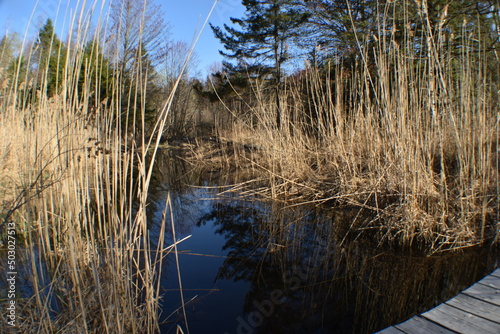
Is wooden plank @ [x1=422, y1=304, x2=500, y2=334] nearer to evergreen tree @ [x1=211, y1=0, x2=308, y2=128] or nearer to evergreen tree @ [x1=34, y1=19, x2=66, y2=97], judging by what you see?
evergreen tree @ [x1=34, y1=19, x2=66, y2=97]

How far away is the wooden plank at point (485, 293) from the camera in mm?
1186

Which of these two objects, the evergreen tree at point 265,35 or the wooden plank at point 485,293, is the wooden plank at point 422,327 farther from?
the evergreen tree at point 265,35

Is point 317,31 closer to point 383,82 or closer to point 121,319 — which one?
point 383,82

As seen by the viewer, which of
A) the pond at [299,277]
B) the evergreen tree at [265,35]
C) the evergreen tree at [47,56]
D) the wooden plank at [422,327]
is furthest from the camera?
the evergreen tree at [265,35]

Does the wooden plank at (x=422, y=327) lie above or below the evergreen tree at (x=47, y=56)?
below

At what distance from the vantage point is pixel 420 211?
2043 mm

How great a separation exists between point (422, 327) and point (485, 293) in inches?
15.9

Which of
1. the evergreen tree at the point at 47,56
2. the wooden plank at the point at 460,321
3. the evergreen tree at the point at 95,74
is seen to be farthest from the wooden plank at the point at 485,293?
the evergreen tree at the point at 47,56

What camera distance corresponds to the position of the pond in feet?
4.79

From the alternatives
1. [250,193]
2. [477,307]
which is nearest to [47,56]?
[477,307]

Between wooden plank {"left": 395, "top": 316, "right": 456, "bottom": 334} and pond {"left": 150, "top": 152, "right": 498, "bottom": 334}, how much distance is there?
1.14ft

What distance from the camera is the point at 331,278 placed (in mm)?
1794

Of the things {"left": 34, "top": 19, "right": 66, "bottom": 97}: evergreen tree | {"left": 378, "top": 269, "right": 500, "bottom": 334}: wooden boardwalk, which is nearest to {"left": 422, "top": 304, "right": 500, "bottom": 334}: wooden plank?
{"left": 378, "top": 269, "right": 500, "bottom": 334}: wooden boardwalk

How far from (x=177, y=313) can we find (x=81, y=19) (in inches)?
49.5
